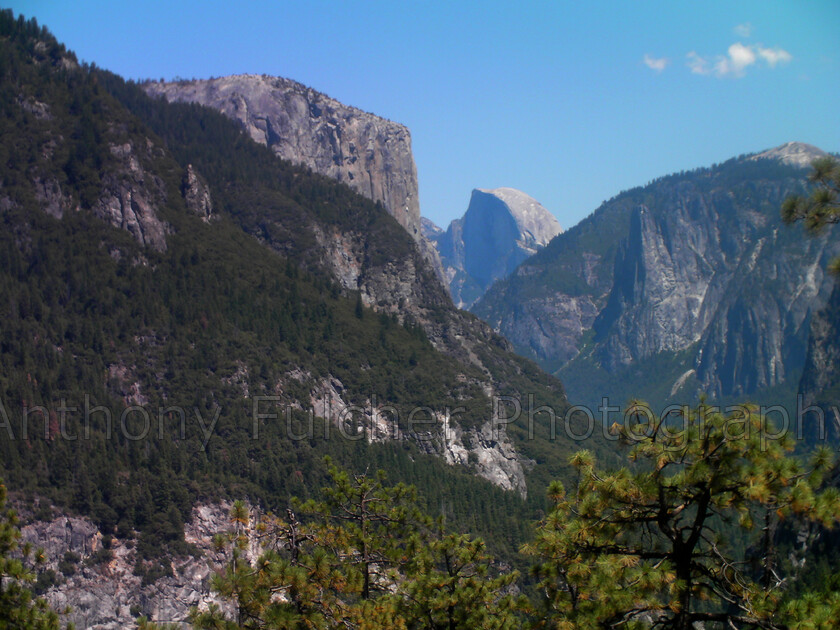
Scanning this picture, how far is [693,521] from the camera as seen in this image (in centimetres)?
1536

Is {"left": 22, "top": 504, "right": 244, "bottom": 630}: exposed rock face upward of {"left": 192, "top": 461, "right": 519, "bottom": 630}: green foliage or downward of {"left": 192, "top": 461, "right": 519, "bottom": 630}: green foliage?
downward

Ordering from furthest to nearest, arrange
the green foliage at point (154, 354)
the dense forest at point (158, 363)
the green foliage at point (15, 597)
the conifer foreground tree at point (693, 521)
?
the green foliage at point (154, 354) → the dense forest at point (158, 363) → the green foliage at point (15, 597) → the conifer foreground tree at point (693, 521)

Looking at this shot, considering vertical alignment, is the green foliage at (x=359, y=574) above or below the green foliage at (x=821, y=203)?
below

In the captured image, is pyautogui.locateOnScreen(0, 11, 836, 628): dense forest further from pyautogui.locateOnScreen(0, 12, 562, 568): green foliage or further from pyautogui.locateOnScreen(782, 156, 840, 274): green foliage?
pyautogui.locateOnScreen(782, 156, 840, 274): green foliage

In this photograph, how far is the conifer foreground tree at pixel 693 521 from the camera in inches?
533

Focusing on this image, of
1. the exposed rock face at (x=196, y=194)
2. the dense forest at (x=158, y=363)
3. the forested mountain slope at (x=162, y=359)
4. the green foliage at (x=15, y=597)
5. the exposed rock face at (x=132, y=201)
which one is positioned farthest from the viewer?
the exposed rock face at (x=196, y=194)

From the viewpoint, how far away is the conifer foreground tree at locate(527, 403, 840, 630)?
1355cm

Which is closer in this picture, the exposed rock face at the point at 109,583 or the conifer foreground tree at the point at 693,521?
the conifer foreground tree at the point at 693,521

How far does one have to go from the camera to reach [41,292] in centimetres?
13900

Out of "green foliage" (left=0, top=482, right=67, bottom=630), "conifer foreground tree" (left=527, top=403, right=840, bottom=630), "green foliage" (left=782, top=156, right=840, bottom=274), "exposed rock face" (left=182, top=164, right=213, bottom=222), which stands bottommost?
"green foliage" (left=0, top=482, right=67, bottom=630)

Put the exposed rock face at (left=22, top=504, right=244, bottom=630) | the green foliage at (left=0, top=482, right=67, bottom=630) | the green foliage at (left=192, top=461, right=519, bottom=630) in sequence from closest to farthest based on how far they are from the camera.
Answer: the green foliage at (left=192, top=461, right=519, bottom=630), the green foliage at (left=0, top=482, right=67, bottom=630), the exposed rock face at (left=22, top=504, right=244, bottom=630)

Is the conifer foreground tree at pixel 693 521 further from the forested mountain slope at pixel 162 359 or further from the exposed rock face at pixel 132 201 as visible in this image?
the exposed rock face at pixel 132 201

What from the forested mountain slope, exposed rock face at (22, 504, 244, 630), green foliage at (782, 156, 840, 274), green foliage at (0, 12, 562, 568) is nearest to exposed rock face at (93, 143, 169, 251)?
the forested mountain slope

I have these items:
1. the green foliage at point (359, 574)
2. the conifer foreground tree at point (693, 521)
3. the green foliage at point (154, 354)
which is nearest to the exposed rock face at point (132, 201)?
the green foliage at point (154, 354)
